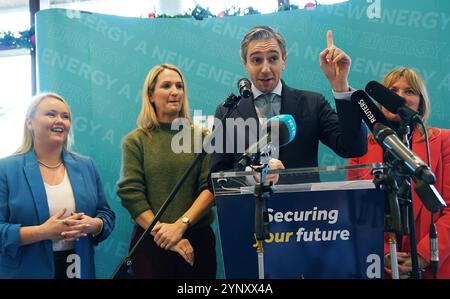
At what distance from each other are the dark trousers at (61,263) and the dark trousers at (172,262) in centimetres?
35

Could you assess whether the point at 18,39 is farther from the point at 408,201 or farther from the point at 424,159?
the point at 408,201

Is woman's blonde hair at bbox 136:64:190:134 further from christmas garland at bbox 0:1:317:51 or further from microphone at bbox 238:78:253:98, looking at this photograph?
microphone at bbox 238:78:253:98

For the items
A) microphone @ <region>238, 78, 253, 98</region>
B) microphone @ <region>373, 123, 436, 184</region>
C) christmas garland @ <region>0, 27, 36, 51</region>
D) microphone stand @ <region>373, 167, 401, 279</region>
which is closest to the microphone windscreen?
microphone @ <region>373, 123, 436, 184</region>

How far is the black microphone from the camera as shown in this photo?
1.47 m

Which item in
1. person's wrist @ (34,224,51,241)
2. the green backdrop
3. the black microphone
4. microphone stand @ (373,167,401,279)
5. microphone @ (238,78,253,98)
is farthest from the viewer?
the green backdrop

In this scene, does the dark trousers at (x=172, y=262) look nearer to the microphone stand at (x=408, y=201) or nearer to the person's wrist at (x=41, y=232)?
the person's wrist at (x=41, y=232)

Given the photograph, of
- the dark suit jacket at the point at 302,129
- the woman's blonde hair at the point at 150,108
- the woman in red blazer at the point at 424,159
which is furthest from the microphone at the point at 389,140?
the woman's blonde hair at the point at 150,108

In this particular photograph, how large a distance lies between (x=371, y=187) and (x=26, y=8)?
14.6ft

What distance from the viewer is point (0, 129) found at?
4.33 metres

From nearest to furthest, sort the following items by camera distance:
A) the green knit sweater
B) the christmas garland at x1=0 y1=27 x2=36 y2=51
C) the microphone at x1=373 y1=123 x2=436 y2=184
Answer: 1. the microphone at x1=373 y1=123 x2=436 y2=184
2. the green knit sweater
3. the christmas garland at x1=0 y1=27 x2=36 y2=51

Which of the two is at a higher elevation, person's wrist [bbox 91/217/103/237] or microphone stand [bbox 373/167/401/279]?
microphone stand [bbox 373/167/401/279]

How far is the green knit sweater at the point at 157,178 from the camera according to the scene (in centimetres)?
274

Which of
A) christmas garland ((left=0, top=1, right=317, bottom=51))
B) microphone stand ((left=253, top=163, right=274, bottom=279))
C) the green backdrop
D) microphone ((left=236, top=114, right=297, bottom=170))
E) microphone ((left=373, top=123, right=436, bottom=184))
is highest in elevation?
christmas garland ((left=0, top=1, right=317, bottom=51))
